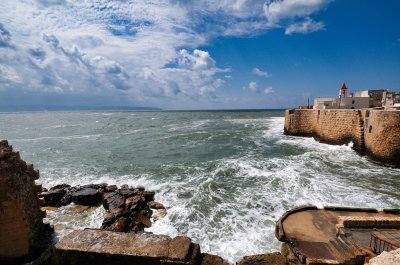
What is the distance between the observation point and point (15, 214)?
15.8 ft

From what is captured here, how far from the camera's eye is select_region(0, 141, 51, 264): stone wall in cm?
468

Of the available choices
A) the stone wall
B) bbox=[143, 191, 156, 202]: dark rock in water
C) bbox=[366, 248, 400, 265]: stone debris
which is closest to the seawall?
bbox=[143, 191, 156, 202]: dark rock in water

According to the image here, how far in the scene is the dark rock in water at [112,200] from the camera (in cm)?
1048

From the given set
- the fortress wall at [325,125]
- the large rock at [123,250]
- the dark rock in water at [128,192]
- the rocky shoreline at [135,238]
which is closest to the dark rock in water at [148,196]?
the dark rock in water at [128,192]

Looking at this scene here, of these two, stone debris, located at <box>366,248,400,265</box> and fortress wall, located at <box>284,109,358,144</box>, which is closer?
stone debris, located at <box>366,248,400,265</box>

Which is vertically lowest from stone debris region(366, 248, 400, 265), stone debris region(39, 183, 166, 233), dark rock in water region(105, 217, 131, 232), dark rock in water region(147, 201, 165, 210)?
dark rock in water region(147, 201, 165, 210)

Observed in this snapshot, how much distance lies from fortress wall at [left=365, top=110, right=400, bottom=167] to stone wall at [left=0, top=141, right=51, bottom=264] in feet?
67.8

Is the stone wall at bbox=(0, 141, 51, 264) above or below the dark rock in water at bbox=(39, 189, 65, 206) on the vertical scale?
above

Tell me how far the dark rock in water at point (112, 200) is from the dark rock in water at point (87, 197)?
46cm

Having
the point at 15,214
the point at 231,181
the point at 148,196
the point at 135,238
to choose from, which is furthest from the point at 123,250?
the point at 231,181

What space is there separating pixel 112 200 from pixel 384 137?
62.5 ft

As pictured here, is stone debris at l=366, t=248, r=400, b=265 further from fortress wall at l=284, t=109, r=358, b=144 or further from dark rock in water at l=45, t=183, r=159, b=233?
fortress wall at l=284, t=109, r=358, b=144

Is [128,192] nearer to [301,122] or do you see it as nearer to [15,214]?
[15,214]

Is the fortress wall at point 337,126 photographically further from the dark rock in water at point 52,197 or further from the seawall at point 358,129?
the dark rock in water at point 52,197
